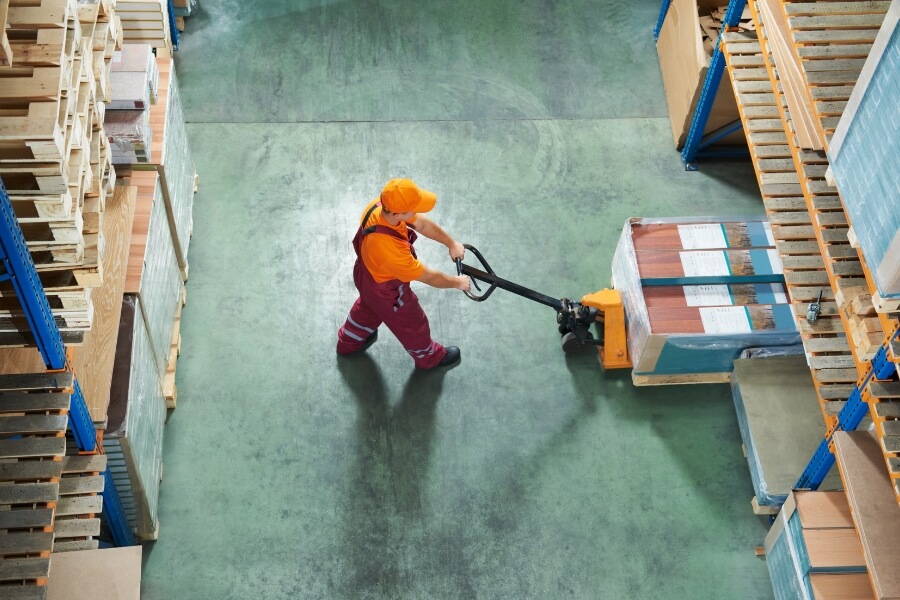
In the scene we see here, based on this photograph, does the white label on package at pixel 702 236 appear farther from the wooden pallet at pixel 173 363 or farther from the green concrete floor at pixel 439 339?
the wooden pallet at pixel 173 363

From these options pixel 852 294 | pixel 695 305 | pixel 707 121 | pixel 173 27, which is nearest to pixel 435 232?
pixel 695 305

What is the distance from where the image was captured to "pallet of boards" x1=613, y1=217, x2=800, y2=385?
24.0ft

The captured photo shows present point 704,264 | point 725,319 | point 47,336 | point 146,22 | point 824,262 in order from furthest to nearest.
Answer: point 146,22 < point 704,264 < point 725,319 < point 824,262 < point 47,336

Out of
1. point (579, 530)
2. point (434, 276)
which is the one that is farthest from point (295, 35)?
point (579, 530)

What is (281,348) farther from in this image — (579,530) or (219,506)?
(579,530)

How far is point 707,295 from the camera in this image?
7.51 meters

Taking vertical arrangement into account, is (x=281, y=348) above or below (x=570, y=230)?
below

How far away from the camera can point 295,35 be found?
10.2 meters

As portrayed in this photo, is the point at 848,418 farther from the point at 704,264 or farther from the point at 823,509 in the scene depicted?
the point at 704,264

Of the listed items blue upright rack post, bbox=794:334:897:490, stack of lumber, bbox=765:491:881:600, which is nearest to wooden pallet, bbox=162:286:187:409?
stack of lumber, bbox=765:491:881:600

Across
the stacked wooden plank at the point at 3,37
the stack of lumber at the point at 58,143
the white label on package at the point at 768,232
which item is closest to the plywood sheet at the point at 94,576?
the stack of lumber at the point at 58,143

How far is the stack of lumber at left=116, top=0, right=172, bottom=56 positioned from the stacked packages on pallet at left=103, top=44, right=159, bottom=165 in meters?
1.32

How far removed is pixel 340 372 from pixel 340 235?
1.45 m

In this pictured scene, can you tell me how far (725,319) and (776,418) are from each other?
839mm
